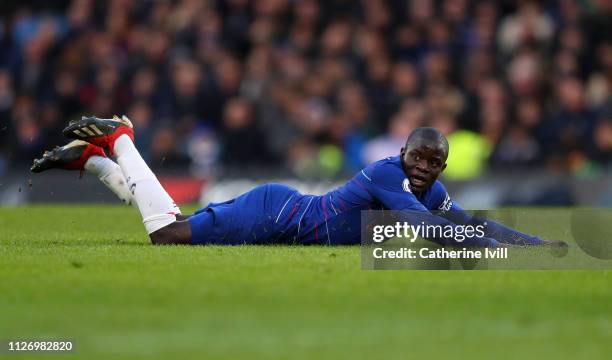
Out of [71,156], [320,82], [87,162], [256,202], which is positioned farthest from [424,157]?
[320,82]

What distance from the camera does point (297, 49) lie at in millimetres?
20641

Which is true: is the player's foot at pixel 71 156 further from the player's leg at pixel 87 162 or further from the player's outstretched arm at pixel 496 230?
the player's outstretched arm at pixel 496 230

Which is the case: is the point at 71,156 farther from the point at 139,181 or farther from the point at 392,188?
the point at 392,188

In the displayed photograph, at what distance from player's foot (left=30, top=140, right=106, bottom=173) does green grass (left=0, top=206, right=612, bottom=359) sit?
86cm

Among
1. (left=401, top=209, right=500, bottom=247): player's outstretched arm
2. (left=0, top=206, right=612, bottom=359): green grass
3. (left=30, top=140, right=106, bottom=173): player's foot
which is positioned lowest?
(left=0, top=206, right=612, bottom=359): green grass

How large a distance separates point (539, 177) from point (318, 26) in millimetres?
5112

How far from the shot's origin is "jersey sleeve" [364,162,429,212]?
8859 millimetres

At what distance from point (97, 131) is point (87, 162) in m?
0.46

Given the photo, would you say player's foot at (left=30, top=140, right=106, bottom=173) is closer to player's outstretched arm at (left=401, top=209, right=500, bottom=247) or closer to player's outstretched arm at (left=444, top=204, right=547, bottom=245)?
player's outstretched arm at (left=401, top=209, right=500, bottom=247)

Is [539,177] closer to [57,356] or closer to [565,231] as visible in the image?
[565,231]

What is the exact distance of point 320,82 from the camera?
1998cm

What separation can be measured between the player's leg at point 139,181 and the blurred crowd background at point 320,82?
347 inches

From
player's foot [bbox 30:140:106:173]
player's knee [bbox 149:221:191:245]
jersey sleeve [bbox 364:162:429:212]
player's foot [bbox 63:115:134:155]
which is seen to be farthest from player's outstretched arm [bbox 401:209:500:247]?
player's foot [bbox 30:140:106:173]

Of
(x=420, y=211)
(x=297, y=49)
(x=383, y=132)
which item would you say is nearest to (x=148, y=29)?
(x=297, y=49)
